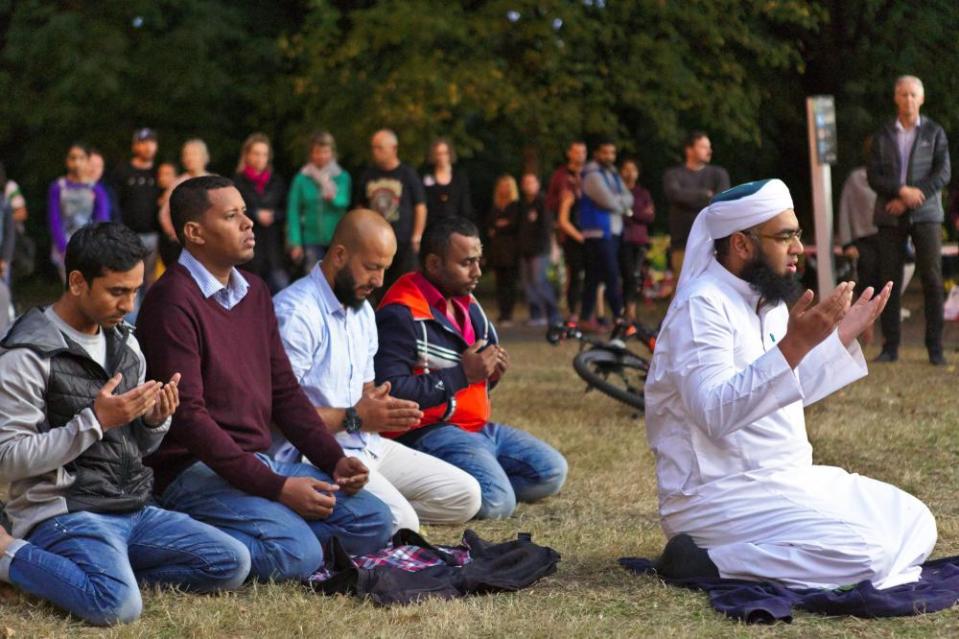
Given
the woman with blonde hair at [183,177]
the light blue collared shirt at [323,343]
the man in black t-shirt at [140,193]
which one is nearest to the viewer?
the light blue collared shirt at [323,343]

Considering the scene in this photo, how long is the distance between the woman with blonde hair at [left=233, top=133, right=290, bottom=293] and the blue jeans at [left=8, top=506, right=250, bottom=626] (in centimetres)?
816

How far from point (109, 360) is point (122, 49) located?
16127 mm

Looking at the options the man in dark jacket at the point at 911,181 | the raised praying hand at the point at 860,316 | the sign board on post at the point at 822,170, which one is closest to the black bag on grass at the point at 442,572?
the raised praying hand at the point at 860,316

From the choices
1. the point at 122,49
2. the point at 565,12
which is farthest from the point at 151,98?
the point at 565,12

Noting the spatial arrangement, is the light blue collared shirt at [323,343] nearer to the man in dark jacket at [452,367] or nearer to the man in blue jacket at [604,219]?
the man in dark jacket at [452,367]

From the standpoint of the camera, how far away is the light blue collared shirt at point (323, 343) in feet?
23.5

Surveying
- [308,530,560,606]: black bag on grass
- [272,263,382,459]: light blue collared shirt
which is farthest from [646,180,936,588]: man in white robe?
[272,263,382,459]: light blue collared shirt

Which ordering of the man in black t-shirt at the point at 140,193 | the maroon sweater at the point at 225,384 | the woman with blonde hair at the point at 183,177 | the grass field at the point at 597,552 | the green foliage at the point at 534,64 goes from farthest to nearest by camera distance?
1. the green foliage at the point at 534,64
2. the man in black t-shirt at the point at 140,193
3. the woman with blonde hair at the point at 183,177
4. the maroon sweater at the point at 225,384
5. the grass field at the point at 597,552

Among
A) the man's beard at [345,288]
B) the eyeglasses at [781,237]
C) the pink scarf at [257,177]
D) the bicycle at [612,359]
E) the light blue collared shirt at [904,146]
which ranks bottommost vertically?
the bicycle at [612,359]

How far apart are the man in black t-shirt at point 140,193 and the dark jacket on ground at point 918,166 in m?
6.17

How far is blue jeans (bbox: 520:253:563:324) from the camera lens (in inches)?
747

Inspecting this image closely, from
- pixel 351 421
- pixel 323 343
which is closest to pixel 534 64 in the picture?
pixel 323 343

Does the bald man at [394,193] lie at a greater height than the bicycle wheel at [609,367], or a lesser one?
greater

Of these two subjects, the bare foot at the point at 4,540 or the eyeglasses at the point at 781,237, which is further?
the eyeglasses at the point at 781,237
